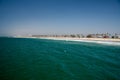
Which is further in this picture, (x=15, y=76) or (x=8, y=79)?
(x=15, y=76)

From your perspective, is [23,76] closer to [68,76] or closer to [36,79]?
[36,79]

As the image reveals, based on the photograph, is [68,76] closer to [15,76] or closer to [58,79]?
[58,79]

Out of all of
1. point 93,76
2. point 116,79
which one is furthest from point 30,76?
point 116,79

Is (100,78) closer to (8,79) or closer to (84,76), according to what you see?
(84,76)

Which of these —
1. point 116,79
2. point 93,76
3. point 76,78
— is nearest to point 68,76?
point 76,78

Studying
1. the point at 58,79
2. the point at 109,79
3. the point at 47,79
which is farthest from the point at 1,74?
the point at 109,79

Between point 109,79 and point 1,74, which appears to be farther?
point 1,74

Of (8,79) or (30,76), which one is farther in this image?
(30,76)
